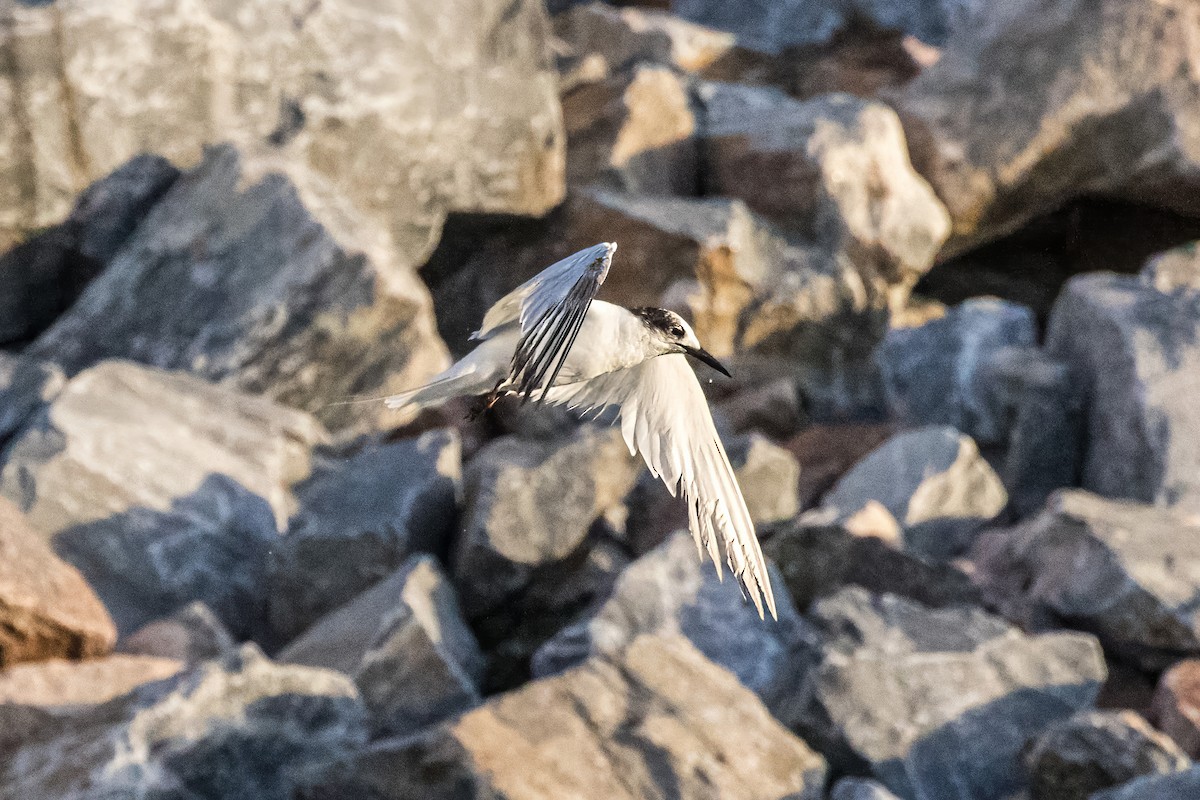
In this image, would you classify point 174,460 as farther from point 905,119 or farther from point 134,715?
point 905,119

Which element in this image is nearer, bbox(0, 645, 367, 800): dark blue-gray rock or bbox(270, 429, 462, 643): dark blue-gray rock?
bbox(0, 645, 367, 800): dark blue-gray rock

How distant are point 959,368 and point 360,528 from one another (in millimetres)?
4335

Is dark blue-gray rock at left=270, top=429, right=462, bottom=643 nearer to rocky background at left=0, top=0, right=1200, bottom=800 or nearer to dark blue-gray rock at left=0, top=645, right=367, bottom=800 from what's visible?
rocky background at left=0, top=0, right=1200, bottom=800

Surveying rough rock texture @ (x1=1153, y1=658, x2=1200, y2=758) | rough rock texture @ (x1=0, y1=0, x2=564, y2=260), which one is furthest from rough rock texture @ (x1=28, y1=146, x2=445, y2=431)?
rough rock texture @ (x1=1153, y1=658, x2=1200, y2=758)

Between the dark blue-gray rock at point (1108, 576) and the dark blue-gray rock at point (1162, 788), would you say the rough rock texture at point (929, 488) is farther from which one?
the dark blue-gray rock at point (1162, 788)

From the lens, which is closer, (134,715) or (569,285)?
(569,285)

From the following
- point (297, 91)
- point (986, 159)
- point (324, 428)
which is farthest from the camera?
point (986, 159)

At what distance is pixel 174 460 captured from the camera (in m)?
6.65

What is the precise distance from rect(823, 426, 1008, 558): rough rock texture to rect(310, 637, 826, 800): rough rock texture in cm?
251

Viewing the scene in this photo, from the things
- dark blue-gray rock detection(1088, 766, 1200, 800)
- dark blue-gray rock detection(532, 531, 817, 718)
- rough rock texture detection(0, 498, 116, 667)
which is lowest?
dark blue-gray rock detection(532, 531, 817, 718)

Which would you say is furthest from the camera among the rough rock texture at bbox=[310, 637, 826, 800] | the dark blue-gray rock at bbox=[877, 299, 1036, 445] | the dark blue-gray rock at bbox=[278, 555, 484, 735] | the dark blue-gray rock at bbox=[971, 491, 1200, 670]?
the dark blue-gray rock at bbox=[877, 299, 1036, 445]

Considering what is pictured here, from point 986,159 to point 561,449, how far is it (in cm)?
563

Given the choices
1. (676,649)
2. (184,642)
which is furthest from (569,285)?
(184,642)

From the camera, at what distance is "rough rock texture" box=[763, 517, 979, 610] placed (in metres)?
6.48
